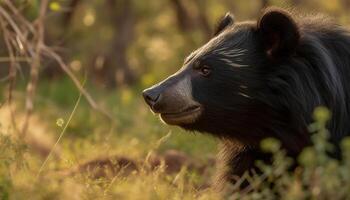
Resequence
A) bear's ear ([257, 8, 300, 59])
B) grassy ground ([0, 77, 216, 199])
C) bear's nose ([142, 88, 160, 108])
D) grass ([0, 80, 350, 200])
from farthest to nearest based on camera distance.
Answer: bear's nose ([142, 88, 160, 108])
bear's ear ([257, 8, 300, 59])
grassy ground ([0, 77, 216, 199])
grass ([0, 80, 350, 200])

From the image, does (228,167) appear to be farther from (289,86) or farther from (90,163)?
(90,163)

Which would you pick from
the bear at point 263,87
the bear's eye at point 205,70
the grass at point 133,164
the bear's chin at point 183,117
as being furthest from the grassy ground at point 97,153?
the bear's eye at point 205,70

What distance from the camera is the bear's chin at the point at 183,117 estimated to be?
5707 mm

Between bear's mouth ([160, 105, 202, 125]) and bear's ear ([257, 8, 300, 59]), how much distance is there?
0.54 meters

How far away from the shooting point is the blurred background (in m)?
5.51

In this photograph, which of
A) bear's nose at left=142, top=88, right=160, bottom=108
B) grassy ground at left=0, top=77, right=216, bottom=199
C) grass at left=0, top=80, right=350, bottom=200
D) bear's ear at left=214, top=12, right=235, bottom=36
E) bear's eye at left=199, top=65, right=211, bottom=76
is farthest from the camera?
bear's ear at left=214, top=12, right=235, bottom=36

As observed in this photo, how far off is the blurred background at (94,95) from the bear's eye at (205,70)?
46 centimetres

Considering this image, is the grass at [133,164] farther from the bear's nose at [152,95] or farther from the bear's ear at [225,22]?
the bear's ear at [225,22]

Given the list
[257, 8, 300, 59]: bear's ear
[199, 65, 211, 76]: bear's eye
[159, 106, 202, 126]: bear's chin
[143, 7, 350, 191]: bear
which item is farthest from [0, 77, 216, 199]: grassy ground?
[257, 8, 300, 59]: bear's ear

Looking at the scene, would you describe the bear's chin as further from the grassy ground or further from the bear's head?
the grassy ground

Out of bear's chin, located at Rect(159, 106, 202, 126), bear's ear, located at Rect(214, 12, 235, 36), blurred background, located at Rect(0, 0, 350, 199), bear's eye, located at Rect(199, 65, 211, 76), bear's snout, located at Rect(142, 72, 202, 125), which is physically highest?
bear's ear, located at Rect(214, 12, 235, 36)

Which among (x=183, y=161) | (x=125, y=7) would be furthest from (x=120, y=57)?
(x=183, y=161)

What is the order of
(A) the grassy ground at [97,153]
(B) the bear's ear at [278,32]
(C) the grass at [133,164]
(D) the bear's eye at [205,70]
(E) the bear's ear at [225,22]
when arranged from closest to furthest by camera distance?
(C) the grass at [133,164]
(A) the grassy ground at [97,153]
(B) the bear's ear at [278,32]
(D) the bear's eye at [205,70]
(E) the bear's ear at [225,22]

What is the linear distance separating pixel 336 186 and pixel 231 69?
5.31 feet
